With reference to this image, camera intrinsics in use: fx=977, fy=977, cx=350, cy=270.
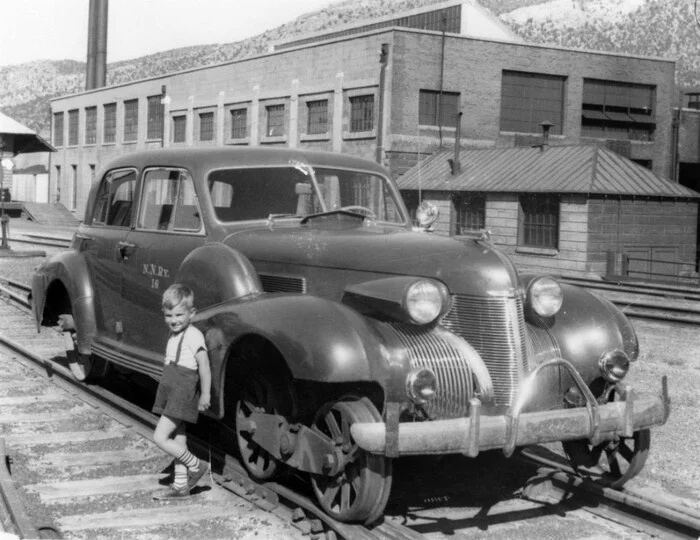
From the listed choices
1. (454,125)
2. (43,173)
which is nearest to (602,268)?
(454,125)

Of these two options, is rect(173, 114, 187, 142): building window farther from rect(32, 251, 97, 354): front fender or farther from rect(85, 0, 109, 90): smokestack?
rect(32, 251, 97, 354): front fender

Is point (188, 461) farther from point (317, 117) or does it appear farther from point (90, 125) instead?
point (90, 125)

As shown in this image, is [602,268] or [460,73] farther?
[460,73]

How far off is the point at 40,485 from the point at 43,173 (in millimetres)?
56877

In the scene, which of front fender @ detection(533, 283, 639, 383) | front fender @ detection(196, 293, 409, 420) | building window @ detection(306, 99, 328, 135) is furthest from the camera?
building window @ detection(306, 99, 328, 135)

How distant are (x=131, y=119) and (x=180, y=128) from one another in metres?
5.85

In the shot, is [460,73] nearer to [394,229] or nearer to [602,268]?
[602,268]

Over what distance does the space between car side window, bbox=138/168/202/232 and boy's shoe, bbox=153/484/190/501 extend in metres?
1.82

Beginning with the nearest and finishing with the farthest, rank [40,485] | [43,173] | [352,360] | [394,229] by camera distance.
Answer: [352,360] → [40,485] → [394,229] → [43,173]

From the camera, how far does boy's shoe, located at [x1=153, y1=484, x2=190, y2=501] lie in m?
5.54

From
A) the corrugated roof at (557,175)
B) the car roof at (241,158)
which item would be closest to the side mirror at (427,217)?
the car roof at (241,158)

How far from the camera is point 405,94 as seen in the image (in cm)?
3353

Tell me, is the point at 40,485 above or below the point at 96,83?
below

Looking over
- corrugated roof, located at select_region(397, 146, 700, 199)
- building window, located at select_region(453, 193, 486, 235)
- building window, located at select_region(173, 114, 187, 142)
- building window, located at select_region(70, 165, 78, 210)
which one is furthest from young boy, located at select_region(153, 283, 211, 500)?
building window, located at select_region(70, 165, 78, 210)
